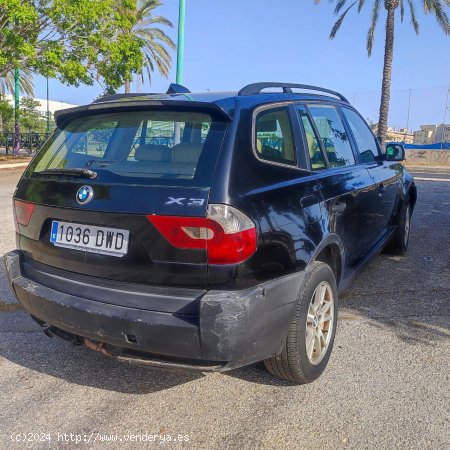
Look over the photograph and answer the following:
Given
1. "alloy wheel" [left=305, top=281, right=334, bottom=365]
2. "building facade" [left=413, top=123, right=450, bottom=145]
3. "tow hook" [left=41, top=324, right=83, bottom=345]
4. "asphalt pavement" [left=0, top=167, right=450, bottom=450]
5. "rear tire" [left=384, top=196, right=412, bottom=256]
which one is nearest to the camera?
"asphalt pavement" [left=0, top=167, right=450, bottom=450]

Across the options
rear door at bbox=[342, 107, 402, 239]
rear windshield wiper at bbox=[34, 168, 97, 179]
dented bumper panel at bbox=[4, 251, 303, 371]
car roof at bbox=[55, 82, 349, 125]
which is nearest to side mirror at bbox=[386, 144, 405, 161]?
rear door at bbox=[342, 107, 402, 239]

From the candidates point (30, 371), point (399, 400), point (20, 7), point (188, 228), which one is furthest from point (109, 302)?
point (20, 7)

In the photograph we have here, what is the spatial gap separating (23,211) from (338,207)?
6.84ft

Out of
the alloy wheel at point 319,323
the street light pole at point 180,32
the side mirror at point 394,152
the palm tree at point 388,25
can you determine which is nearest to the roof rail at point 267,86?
the alloy wheel at point 319,323

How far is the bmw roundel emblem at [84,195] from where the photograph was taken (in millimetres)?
2486

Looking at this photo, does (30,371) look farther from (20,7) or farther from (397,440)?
(20,7)

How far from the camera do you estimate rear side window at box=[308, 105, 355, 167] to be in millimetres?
3410

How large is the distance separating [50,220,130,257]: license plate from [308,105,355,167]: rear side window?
171cm

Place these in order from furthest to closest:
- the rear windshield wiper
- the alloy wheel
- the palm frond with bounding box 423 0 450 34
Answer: the palm frond with bounding box 423 0 450 34, the alloy wheel, the rear windshield wiper

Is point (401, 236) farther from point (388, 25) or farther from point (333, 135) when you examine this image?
point (388, 25)

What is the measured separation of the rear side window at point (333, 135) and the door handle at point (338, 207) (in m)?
0.32

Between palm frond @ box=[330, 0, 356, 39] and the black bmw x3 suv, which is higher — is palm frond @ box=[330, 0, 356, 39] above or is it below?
above

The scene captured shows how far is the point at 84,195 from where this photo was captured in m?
2.51

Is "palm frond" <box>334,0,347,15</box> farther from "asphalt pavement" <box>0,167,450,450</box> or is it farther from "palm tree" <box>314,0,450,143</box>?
"asphalt pavement" <box>0,167,450,450</box>
